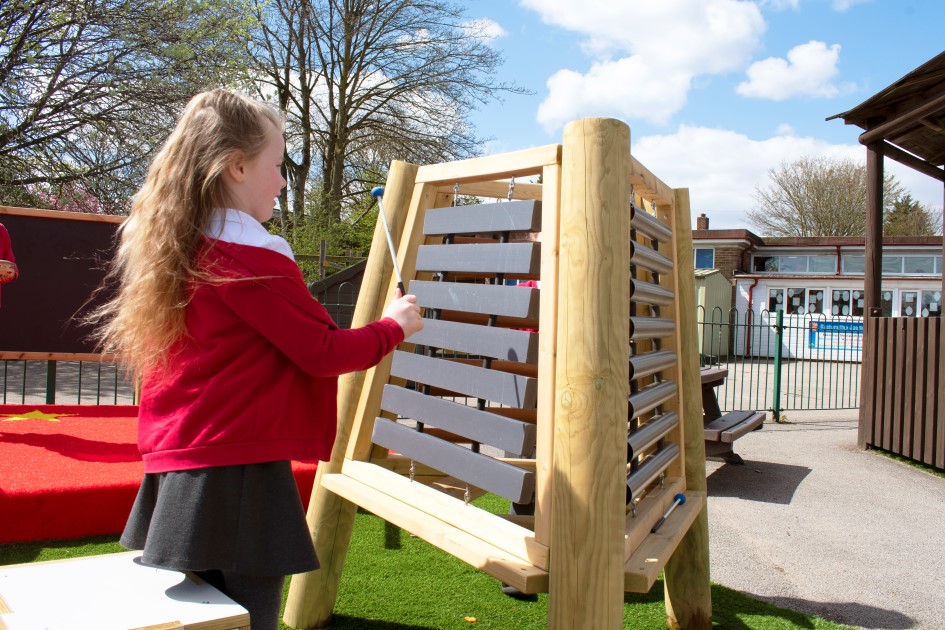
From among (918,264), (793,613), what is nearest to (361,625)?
(793,613)

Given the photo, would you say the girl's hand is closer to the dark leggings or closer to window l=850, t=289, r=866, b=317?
the dark leggings

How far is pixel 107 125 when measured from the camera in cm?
1163

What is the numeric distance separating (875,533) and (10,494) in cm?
490

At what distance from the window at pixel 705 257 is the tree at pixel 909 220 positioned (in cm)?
1654

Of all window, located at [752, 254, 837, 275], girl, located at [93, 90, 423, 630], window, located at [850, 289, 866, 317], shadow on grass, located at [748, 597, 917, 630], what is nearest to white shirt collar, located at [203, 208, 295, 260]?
girl, located at [93, 90, 423, 630]

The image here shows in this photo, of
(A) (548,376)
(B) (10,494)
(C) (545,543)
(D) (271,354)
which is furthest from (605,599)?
(B) (10,494)

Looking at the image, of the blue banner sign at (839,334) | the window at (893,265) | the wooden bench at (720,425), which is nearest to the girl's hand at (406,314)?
the wooden bench at (720,425)

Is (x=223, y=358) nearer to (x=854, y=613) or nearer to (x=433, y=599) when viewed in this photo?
(x=433, y=599)

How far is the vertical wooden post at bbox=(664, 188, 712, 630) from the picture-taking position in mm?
2711

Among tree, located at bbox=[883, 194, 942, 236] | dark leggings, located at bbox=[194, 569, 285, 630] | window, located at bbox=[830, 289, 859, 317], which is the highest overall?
tree, located at bbox=[883, 194, 942, 236]

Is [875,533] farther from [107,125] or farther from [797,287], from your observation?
[797,287]

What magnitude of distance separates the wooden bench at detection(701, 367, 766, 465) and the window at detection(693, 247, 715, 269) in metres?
22.1

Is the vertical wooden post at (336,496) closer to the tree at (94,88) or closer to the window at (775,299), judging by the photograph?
the tree at (94,88)

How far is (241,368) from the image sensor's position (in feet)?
5.28
